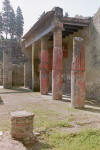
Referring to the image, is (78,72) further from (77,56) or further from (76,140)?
(76,140)

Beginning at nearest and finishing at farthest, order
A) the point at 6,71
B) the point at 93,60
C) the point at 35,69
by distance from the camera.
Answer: the point at 93,60
the point at 35,69
the point at 6,71

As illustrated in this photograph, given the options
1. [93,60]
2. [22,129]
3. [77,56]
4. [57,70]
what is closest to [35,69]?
[57,70]

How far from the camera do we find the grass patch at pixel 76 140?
3.43 metres

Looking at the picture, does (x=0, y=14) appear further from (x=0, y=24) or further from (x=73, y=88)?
(x=73, y=88)

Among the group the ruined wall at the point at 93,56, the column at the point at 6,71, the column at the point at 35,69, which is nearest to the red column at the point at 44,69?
the ruined wall at the point at 93,56

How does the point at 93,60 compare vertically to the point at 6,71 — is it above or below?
above

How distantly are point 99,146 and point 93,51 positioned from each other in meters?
6.59

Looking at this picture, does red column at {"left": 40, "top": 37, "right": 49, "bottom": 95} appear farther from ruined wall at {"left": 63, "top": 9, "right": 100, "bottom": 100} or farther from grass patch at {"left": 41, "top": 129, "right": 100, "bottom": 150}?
grass patch at {"left": 41, "top": 129, "right": 100, "bottom": 150}

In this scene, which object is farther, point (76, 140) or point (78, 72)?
point (78, 72)

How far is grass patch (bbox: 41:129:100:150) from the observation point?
11.3ft

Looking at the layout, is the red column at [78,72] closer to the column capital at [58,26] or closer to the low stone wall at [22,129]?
the column capital at [58,26]

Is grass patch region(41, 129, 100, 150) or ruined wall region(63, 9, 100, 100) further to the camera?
ruined wall region(63, 9, 100, 100)

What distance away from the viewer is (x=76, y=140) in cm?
374

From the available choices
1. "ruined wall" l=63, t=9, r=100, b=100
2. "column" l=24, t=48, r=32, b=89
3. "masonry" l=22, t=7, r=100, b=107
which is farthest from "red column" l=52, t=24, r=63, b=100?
"column" l=24, t=48, r=32, b=89
